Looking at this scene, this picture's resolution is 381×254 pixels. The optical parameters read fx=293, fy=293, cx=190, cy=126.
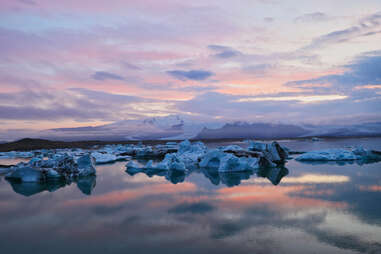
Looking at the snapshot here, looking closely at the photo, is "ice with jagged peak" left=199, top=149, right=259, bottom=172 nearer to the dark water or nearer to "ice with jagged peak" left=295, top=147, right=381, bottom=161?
the dark water

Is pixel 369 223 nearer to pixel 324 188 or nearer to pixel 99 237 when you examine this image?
pixel 324 188

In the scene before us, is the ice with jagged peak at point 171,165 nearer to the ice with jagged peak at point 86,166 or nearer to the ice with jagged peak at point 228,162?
the ice with jagged peak at point 228,162

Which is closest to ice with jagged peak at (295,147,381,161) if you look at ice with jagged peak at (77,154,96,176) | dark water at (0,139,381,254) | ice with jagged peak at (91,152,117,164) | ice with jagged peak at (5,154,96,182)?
dark water at (0,139,381,254)

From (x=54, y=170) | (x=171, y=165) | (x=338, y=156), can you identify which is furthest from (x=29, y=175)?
(x=338, y=156)

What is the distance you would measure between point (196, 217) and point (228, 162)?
7315 mm

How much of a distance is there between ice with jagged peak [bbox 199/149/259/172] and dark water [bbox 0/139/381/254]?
261 centimetres

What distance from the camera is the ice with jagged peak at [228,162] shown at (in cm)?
1311

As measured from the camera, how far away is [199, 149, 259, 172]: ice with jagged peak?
43.0 feet

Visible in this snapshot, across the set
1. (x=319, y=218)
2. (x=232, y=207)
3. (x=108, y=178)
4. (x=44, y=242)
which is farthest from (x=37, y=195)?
(x=319, y=218)

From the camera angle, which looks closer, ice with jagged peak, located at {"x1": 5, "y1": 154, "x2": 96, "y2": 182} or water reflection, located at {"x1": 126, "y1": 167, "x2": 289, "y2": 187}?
water reflection, located at {"x1": 126, "y1": 167, "x2": 289, "y2": 187}

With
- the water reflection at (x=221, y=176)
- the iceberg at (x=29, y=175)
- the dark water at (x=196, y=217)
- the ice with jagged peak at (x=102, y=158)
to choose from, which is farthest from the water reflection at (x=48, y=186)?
the ice with jagged peak at (x=102, y=158)

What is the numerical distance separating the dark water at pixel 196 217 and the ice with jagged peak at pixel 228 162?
2609 mm

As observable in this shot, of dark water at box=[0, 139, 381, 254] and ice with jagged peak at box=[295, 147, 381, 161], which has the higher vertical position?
ice with jagged peak at box=[295, 147, 381, 161]

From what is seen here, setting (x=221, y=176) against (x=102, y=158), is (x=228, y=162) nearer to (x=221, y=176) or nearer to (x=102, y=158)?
(x=221, y=176)
